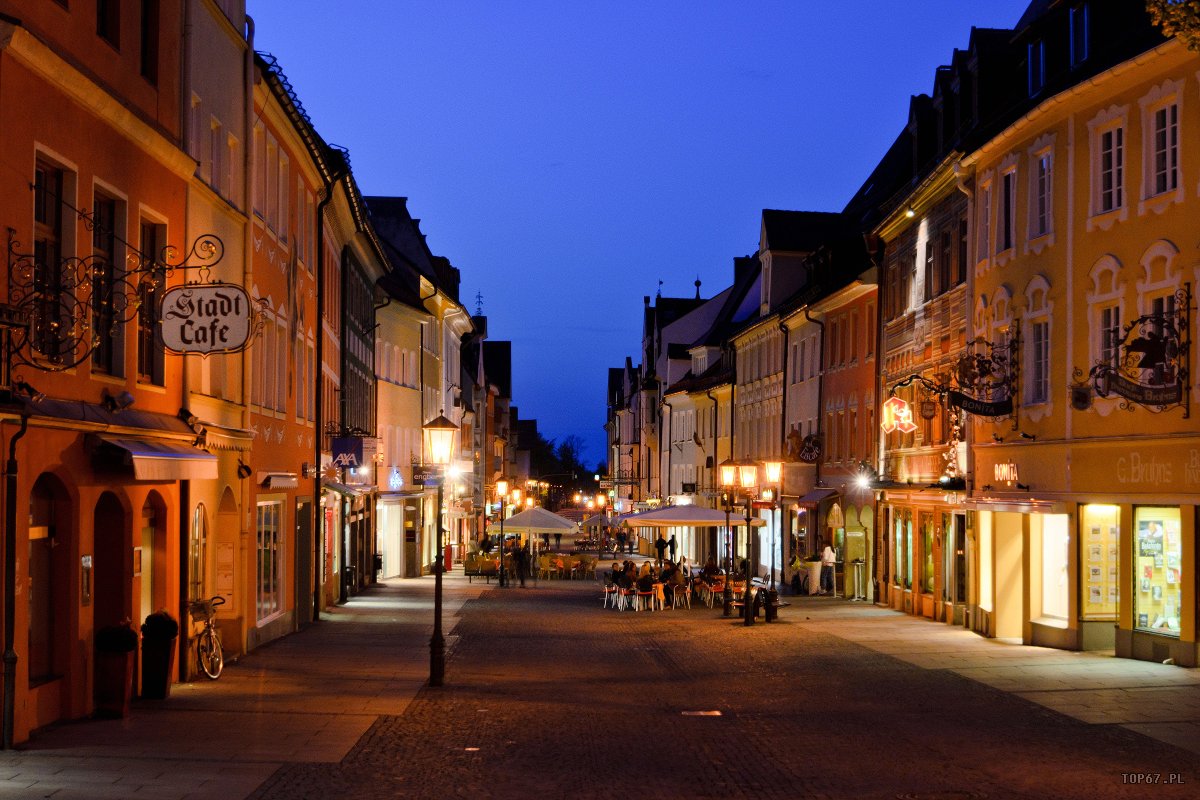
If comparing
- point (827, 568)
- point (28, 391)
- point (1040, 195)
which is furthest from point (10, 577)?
point (827, 568)

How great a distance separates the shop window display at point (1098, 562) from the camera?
2558cm

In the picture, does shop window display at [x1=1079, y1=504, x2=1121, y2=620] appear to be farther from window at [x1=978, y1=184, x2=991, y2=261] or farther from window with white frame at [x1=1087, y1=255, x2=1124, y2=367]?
window at [x1=978, y1=184, x2=991, y2=261]

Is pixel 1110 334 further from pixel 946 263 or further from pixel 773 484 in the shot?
pixel 773 484

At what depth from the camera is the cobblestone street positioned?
13.2m

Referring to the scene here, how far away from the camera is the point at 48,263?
15.5 m

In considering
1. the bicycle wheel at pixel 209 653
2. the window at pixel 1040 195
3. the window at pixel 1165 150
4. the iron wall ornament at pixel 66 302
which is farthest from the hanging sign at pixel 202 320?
the window at pixel 1040 195

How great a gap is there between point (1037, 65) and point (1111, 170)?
453 cm

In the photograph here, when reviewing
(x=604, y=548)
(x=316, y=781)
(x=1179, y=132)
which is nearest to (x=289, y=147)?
(x=1179, y=132)

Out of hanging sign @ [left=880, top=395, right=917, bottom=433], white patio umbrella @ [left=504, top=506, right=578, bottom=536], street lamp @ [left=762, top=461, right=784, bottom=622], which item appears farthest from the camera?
street lamp @ [left=762, top=461, right=784, bottom=622]

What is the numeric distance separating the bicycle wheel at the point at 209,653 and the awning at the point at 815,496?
2661cm

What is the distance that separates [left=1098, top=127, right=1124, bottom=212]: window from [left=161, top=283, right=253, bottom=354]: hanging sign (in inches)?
577

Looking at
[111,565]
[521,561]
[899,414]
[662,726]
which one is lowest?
[521,561]

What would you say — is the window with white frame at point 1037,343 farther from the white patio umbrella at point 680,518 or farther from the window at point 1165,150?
the white patio umbrella at point 680,518

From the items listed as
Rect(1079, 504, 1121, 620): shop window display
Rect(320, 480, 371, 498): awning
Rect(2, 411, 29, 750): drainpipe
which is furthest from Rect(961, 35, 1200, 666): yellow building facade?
Rect(2, 411, 29, 750): drainpipe
